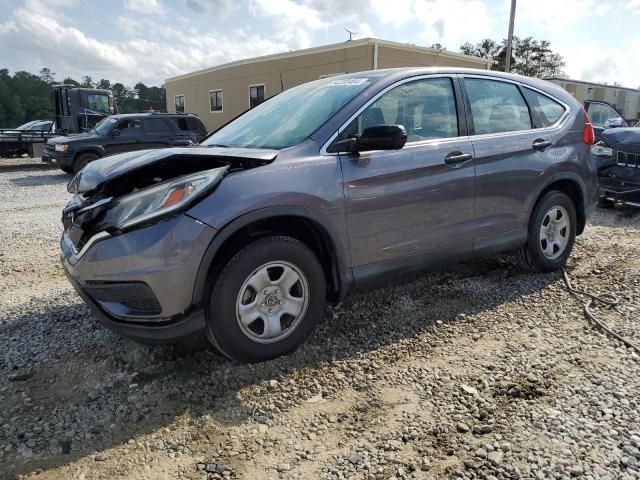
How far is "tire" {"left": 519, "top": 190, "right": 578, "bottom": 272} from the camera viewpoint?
4.31 metres

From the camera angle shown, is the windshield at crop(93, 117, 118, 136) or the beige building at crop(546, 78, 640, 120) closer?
the beige building at crop(546, 78, 640, 120)

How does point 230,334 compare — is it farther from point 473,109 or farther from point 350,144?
point 473,109

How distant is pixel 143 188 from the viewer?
2.84 m

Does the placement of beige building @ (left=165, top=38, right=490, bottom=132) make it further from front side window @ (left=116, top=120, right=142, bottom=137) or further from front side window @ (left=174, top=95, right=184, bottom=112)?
front side window @ (left=116, top=120, right=142, bottom=137)

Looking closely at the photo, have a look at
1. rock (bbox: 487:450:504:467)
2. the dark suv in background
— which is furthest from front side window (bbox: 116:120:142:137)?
rock (bbox: 487:450:504:467)

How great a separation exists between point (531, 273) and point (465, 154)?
1569mm

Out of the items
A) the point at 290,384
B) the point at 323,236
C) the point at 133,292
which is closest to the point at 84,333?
the point at 133,292

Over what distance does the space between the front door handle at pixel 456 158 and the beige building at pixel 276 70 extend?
16.6 m

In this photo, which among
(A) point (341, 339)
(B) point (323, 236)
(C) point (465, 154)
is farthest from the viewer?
(C) point (465, 154)

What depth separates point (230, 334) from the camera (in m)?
2.75

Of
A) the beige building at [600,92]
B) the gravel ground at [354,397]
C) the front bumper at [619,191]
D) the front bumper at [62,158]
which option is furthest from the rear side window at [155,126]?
the front bumper at [619,191]

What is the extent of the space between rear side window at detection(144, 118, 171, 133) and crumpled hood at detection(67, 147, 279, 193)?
467 inches

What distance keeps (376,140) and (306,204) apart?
60cm

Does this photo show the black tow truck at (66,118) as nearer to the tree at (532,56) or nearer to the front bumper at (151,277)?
the front bumper at (151,277)
